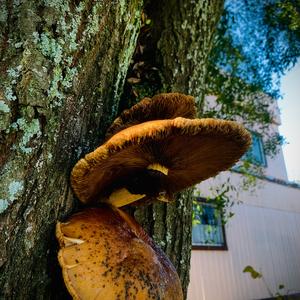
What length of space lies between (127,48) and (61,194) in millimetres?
798

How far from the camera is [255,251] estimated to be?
42.9ft

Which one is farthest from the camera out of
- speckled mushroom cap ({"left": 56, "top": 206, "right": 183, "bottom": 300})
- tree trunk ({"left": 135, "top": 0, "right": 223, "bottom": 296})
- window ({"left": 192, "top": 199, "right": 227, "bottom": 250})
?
window ({"left": 192, "top": 199, "right": 227, "bottom": 250})

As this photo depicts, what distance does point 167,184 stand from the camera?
1530mm

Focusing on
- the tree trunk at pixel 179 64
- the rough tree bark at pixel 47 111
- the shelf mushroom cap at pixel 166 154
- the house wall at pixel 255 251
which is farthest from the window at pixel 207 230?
the rough tree bark at pixel 47 111

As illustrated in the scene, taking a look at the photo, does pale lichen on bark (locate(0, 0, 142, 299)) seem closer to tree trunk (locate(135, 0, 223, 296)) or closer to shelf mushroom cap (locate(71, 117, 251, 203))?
shelf mushroom cap (locate(71, 117, 251, 203))

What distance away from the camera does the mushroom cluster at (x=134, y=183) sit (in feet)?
3.45

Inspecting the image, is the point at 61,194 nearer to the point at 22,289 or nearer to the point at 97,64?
the point at 22,289

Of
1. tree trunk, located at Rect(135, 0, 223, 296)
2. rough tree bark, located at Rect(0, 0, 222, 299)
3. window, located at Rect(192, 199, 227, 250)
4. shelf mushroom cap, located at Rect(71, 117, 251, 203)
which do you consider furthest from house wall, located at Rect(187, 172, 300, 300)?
rough tree bark, located at Rect(0, 0, 222, 299)

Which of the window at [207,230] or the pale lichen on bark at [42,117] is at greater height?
the window at [207,230]

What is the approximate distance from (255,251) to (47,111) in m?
13.3

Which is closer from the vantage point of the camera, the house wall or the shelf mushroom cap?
the shelf mushroom cap

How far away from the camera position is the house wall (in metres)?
10.7

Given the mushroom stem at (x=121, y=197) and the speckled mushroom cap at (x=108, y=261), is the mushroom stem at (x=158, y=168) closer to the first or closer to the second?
the mushroom stem at (x=121, y=197)

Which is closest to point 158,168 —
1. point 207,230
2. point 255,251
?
point 207,230
